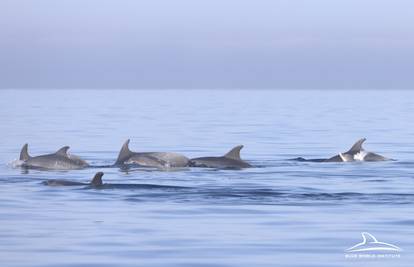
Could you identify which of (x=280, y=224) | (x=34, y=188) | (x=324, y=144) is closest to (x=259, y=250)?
(x=280, y=224)

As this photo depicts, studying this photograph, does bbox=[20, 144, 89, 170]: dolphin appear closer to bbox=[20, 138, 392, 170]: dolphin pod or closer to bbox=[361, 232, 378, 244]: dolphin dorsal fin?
bbox=[20, 138, 392, 170]: dolphin pod

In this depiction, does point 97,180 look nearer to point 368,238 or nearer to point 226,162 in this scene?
point 226,162

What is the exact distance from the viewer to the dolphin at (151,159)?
28734 mm

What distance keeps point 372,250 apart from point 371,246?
36 centimetres

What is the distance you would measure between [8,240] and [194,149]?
22.4 m

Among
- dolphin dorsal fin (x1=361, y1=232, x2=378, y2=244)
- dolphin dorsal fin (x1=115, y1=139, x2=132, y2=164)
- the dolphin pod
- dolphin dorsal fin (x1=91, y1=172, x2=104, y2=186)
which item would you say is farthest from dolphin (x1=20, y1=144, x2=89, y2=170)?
dolphin dorsal fin (x1=361, y1=232, x2=378, y2=244)

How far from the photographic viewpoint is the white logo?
14.4 meters

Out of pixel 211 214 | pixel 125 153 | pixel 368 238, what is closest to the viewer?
pixel 368 238

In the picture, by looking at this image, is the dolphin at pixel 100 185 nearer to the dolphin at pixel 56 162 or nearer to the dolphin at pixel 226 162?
the dolphin at pixel 56 162

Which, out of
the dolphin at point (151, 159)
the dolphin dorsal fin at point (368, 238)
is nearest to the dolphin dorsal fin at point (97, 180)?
the dolphin at point (151, 159)

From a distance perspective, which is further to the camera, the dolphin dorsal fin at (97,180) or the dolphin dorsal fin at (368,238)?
the dolphin dorsal fin at (97,180)

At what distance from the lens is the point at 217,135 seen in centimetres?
4656

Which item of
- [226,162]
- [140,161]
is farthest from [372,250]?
[140,161]

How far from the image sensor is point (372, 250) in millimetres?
14867
